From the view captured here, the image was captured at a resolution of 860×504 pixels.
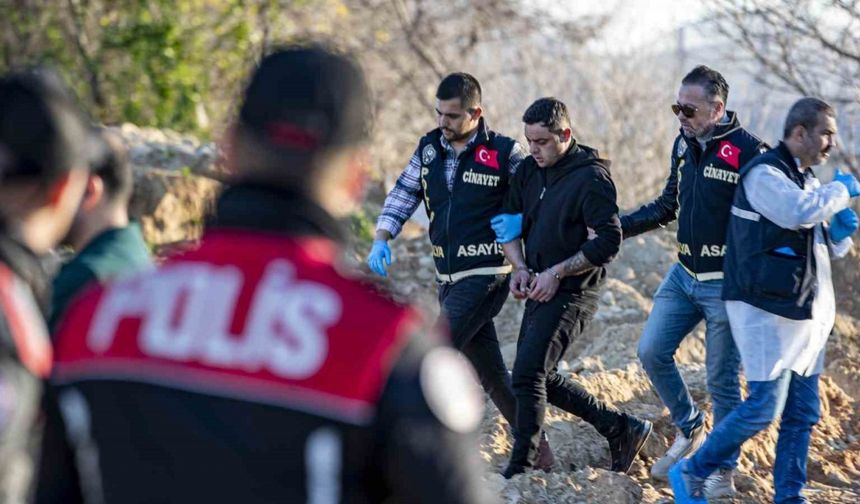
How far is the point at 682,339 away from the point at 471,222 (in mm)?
Answer: 1171

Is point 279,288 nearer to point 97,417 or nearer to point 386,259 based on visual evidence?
point 97,417

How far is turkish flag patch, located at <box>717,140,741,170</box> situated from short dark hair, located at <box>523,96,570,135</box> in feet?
2.38

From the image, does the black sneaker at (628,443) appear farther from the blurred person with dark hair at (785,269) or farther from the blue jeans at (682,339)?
the blurred person with dark hair at (785,269)

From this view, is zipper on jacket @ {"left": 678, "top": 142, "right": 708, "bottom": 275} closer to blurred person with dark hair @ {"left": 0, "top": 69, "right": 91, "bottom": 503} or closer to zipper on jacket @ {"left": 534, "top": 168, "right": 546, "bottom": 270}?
zipper on jacket @ {"left": 534, "top": 168, "right": 546, "bottom": 270}

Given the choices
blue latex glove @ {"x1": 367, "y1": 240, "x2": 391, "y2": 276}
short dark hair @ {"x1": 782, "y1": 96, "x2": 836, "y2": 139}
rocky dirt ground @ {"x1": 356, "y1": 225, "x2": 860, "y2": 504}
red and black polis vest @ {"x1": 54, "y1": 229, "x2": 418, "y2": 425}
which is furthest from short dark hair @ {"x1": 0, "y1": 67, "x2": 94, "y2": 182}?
blue latex glove @ {"x1": 367, "y1": 240, "x2": 391, "y2": 276}

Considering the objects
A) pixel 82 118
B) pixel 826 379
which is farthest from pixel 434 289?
pixel 82 118

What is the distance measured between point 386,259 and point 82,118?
4083mm

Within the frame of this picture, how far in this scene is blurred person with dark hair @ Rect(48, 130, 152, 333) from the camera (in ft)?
10.2

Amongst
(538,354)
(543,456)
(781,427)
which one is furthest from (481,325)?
(781,427)

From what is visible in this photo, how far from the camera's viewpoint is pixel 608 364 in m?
9.17

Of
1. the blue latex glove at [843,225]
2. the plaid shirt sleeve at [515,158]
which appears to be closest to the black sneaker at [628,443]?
the plaid shirt sleeve at [515,158]

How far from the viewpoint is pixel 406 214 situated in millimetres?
6965

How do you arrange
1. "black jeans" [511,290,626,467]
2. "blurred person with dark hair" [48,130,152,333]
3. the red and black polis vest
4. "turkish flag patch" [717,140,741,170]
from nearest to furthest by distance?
the red and black polis vest < "blurred person with dark hair" [48,130,152,333] < "turkish flag patch" [717,140,741,170] < "black jeans" [511,290,626,467]

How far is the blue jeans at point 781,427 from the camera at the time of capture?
5.51 m
